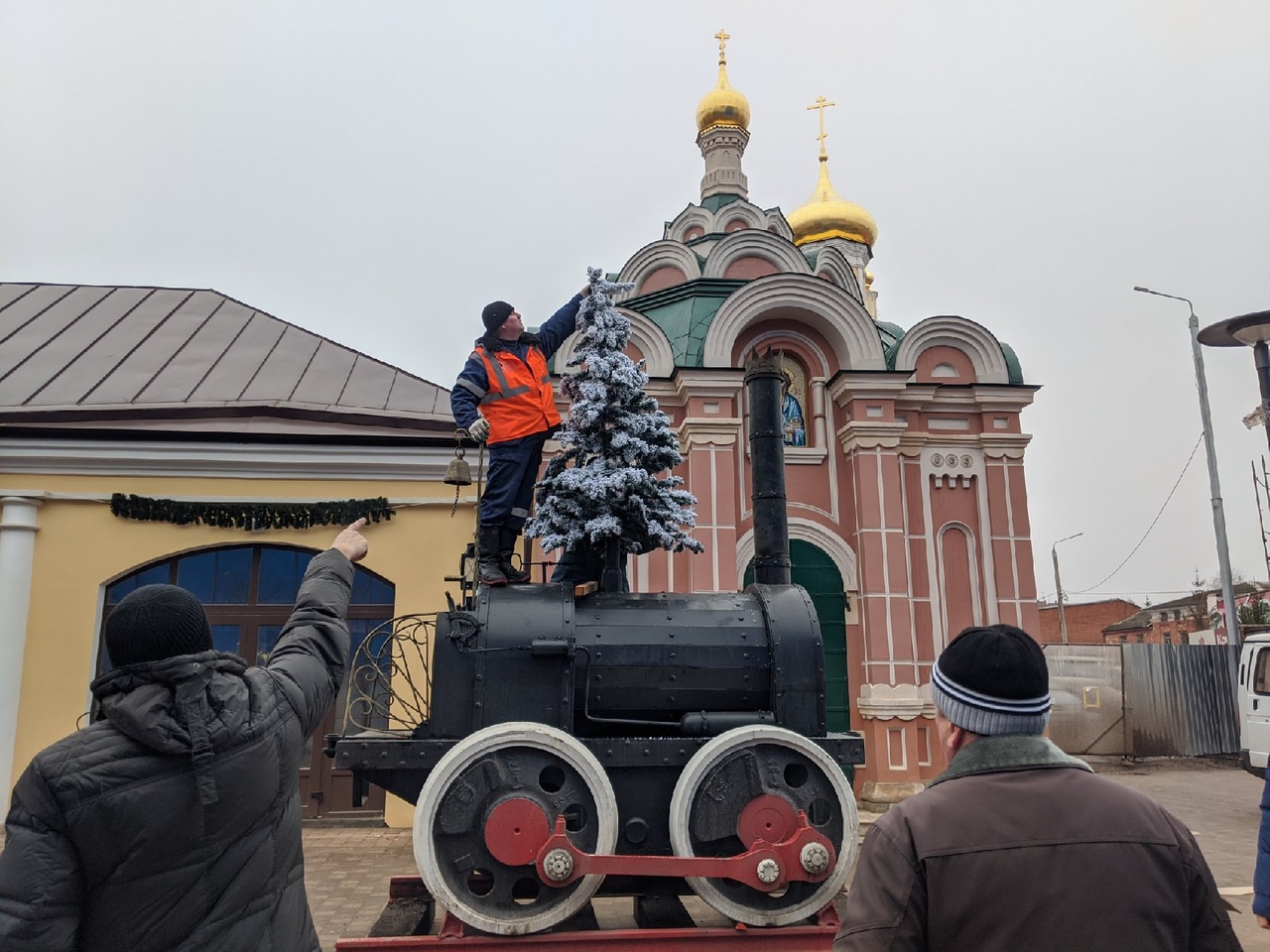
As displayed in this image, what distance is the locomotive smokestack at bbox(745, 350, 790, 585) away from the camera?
612 cm

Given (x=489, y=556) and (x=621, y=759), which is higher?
(x=489, y=556)

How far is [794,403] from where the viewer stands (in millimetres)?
13602

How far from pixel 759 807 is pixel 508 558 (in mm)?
2120

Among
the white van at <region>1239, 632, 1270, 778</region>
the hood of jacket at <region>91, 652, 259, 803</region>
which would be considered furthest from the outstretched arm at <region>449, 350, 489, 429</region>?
the white van at <region>1239, 632, 1270, 778</region>

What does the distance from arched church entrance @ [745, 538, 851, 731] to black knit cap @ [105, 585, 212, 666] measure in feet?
35.9

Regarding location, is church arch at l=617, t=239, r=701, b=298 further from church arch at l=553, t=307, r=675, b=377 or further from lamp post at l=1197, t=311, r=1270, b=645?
lamp post at l=1197, t=311, r=1270, b=645

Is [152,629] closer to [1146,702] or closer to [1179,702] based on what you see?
[1146,702]

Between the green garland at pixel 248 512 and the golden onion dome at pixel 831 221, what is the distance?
14.1 meters

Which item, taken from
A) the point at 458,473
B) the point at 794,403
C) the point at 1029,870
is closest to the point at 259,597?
the point at 458,473

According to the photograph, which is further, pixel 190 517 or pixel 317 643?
pixel 190 517

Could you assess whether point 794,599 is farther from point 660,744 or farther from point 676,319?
point 676,319

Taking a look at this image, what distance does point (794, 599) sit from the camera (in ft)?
18.3

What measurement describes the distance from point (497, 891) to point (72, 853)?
3.01 meters

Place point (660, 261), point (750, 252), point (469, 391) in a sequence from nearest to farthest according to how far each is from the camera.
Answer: point (469, 391) < point (750, 252) < point (660, 261)
